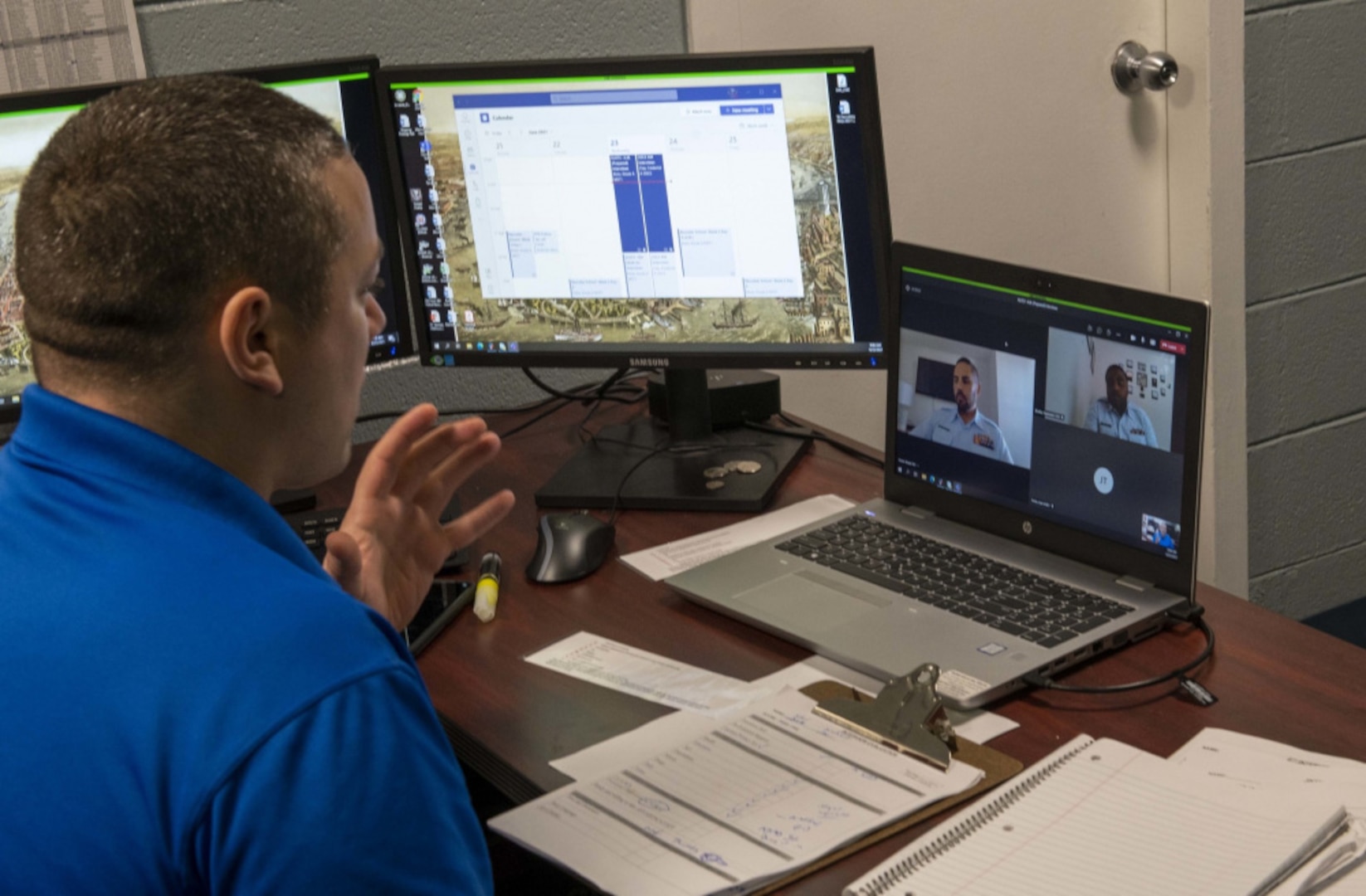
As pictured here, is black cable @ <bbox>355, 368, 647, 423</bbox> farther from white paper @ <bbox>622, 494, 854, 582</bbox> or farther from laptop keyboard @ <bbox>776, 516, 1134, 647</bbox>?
laptop keyboard @ <bbox>776, 516, 1134, 647</bbox>

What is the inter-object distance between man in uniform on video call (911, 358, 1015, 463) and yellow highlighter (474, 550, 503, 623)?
458mm

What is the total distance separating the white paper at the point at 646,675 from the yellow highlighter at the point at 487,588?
10 cm

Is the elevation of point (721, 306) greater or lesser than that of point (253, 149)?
lesser

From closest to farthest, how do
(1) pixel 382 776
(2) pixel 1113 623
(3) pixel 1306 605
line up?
1. (1) pixel 382 776
2. (2) pixel 1113 623
3. (3) pixel 1306 605

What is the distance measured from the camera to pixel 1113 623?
4.17 ft

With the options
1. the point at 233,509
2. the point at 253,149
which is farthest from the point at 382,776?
the point at 253,149

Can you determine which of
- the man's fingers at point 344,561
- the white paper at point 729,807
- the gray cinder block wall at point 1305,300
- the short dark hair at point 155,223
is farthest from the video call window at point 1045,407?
the gray cinder block wall at point 1305,300

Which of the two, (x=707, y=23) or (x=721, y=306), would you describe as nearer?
(x=721, y=306)

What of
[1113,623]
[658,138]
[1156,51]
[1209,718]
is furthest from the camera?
[1156,51]

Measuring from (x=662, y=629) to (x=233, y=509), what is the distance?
0.60 metres

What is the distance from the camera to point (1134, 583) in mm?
1327

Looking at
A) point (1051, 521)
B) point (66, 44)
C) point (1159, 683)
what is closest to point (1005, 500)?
point (1051, 521)

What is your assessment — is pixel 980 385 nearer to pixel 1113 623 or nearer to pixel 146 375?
pixel 1113 623

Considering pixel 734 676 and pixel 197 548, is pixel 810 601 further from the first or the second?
pixel 197 548
